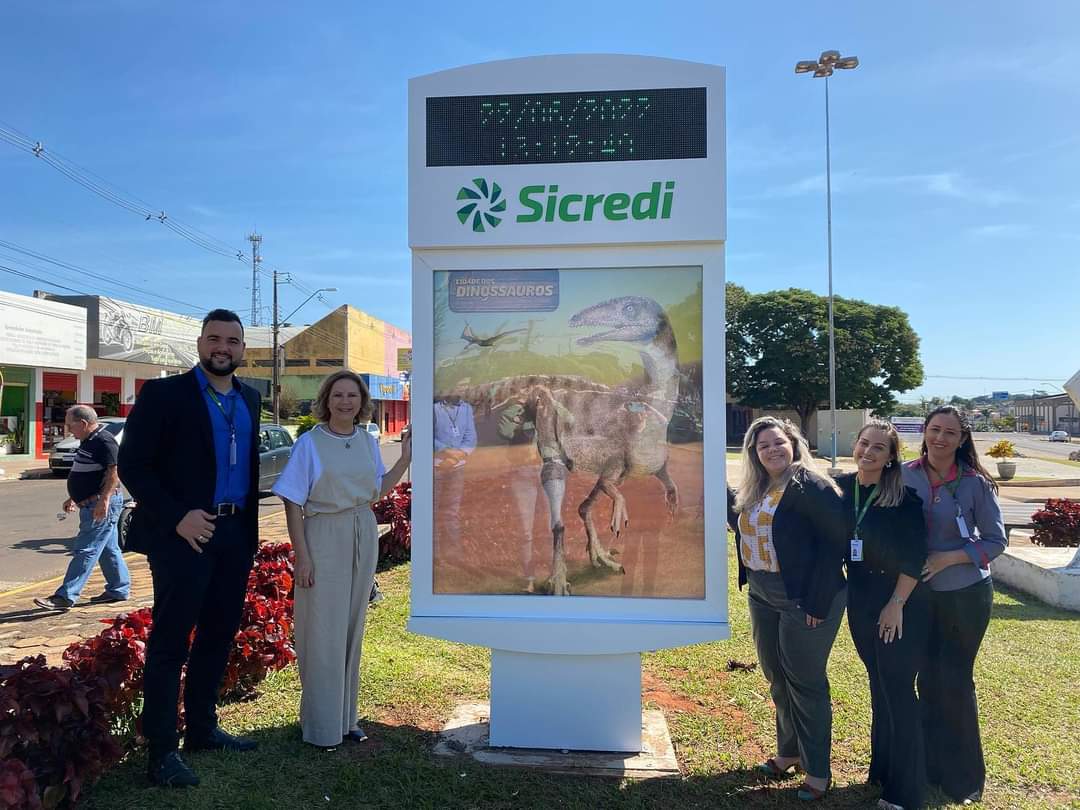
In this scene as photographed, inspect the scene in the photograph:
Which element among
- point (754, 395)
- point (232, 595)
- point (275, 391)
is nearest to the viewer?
point (232, 595)

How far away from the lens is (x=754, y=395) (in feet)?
143

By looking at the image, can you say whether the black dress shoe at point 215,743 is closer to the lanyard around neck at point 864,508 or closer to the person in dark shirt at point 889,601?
the person in dark shirt at point 889,601

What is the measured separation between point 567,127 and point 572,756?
3.23 meters

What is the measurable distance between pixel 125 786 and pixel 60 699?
0.66 meters

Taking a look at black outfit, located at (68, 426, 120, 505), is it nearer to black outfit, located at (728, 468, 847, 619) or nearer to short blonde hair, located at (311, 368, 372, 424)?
short blonde hair, located at (311, 368, 372, 424)

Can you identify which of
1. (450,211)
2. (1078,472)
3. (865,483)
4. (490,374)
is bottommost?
(1078,472)

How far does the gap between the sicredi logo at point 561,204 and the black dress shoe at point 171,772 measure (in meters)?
2.88

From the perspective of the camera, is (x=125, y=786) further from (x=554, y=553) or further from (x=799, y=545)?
(x=799, y=545)

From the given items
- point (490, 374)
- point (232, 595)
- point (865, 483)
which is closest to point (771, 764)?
point (865, 483)

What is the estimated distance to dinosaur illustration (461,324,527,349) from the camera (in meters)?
3.78

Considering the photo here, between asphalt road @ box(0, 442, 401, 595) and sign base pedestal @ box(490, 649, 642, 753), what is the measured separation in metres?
6.43

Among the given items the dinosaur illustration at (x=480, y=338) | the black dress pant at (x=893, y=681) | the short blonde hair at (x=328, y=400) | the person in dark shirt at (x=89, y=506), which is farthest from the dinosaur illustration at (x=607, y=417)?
the person in dark shirt at (x=89, y=506)

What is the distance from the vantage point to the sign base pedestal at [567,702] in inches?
149

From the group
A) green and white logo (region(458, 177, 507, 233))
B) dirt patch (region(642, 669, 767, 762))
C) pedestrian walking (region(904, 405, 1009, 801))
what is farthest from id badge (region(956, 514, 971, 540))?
green and white logo (region(458, 177, 507, 233))
